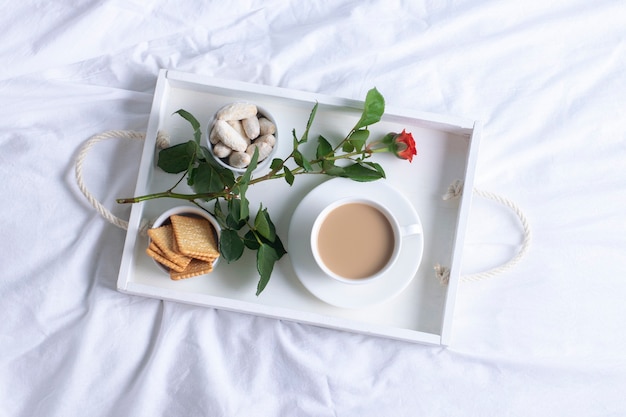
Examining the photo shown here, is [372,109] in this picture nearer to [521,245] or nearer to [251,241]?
[251,241]

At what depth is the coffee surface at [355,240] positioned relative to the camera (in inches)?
35.5

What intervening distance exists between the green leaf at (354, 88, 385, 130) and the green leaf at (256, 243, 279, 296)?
8.5 inches

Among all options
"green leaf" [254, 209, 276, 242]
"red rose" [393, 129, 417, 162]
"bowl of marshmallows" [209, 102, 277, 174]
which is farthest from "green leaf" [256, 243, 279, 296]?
"red rose" [393, 129, 417, 162]

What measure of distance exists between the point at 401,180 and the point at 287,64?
29 cm

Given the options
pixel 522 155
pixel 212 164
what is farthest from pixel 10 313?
pixel 522 155

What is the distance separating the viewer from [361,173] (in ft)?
2.94

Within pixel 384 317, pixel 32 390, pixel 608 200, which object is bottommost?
pixel 32 390

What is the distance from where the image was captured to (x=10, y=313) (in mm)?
993

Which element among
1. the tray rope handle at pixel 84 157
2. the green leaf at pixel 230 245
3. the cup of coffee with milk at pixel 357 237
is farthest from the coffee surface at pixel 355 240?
the tray rope handle at pixel 84 157

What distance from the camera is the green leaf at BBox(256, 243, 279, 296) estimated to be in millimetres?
868

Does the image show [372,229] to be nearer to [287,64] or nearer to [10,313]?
[287,64]

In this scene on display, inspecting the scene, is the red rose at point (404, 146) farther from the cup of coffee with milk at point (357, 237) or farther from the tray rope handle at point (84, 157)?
the tray rope handle at point (84, 157)

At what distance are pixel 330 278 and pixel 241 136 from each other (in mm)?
244

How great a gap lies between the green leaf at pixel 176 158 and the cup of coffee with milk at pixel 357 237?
203 millimetres
